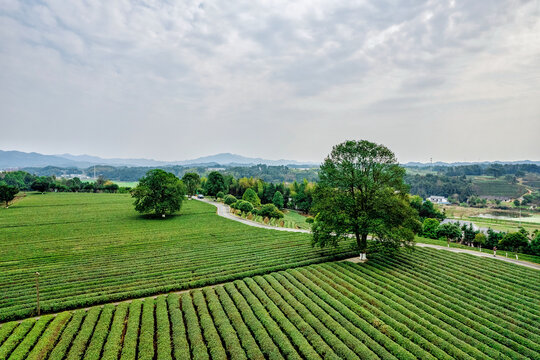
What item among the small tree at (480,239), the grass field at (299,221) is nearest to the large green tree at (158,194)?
the grass field at (299,221)

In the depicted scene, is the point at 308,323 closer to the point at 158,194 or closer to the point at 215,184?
the point at 158,194

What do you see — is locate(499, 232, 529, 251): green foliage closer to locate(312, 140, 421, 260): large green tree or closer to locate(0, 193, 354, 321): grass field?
locate(312, 140, 421, 260): large green tree

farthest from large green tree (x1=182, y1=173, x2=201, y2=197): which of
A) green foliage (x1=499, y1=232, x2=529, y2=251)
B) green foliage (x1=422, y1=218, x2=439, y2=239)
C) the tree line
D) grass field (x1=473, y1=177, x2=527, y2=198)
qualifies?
grass field (x1=473, y1=177, x2=527, y2=198)

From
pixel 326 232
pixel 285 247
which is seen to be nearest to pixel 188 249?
pixel 285 247

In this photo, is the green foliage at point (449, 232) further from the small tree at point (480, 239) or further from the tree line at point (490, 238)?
the small tree at point (480, 239)

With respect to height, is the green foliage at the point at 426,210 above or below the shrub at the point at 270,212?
below
